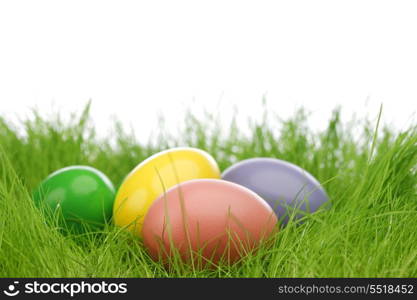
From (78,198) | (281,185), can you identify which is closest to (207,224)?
(281,185)

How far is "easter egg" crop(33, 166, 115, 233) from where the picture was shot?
269cm

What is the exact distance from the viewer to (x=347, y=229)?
2.17 metres

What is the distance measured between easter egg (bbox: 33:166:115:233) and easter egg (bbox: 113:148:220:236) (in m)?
0.11

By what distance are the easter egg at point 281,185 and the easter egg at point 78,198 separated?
1.69 ft

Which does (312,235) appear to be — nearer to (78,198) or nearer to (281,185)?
(281,185)

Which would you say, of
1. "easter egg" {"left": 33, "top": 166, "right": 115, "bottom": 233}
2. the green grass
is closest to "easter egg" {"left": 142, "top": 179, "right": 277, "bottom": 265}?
the green grass

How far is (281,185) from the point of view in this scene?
8.68 ft

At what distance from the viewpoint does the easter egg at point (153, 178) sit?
2527 mm

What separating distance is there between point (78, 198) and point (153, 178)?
0.35 metres

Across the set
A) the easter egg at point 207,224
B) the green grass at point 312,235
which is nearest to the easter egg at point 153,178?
the green grass at point 312,235

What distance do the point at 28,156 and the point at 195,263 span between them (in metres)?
1.66

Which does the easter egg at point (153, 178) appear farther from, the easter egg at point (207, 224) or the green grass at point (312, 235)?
the easter egg at point (207, 224)

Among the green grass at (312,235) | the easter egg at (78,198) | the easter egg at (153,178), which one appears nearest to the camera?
the green grass at (312,235)

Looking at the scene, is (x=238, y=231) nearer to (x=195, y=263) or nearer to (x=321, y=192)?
(x=195, y=263)
